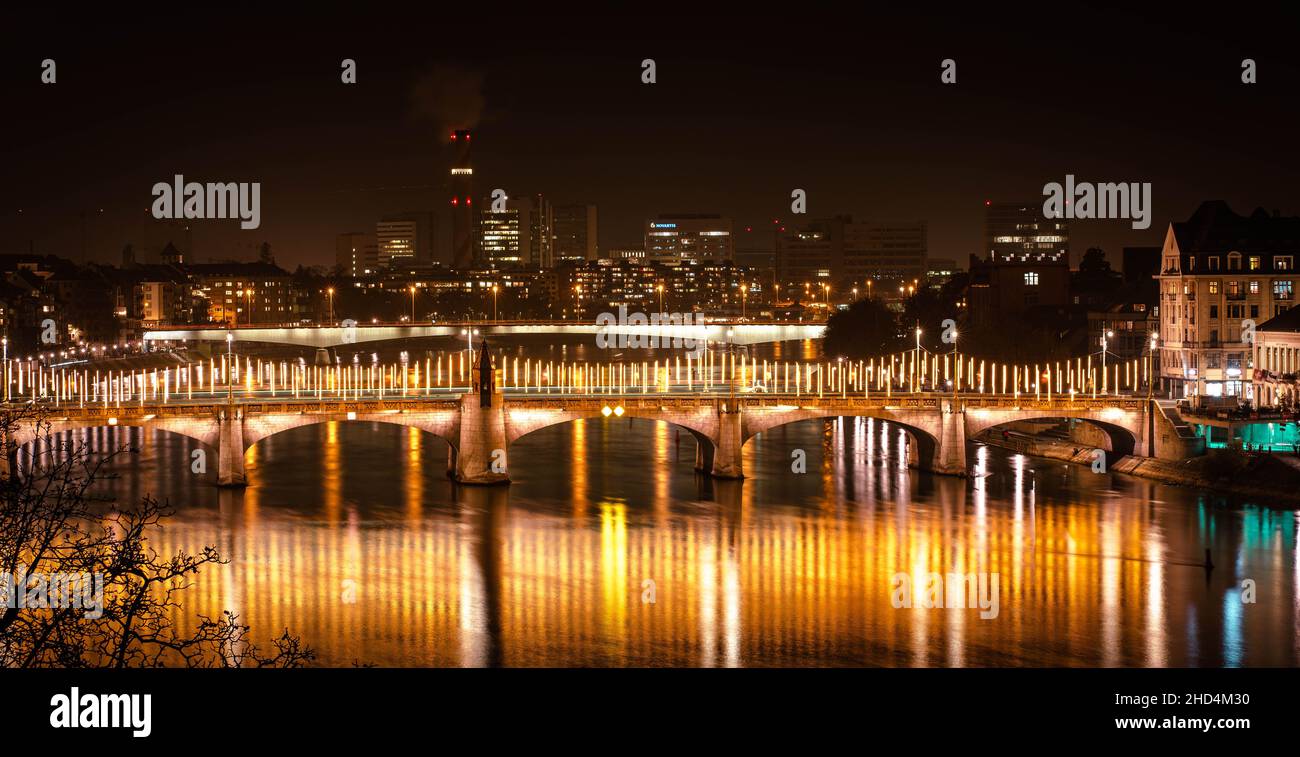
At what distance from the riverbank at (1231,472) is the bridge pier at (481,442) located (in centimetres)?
3030

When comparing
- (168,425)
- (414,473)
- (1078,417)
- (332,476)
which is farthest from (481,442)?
(1078,417)

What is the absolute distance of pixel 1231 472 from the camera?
63.6 meters

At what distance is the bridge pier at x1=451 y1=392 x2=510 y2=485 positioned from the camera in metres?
66.7

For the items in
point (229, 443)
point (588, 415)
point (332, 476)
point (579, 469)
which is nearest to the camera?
point (229, 443)

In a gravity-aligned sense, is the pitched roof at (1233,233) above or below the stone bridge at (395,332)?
above

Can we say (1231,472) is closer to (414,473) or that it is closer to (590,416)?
(590,416)

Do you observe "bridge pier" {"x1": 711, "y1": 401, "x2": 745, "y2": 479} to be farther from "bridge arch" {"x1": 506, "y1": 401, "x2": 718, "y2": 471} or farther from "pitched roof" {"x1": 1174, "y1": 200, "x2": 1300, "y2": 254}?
"pitched roof" {"x1": 1174, "y1": 200, "x2": 1300, "y2": 254}

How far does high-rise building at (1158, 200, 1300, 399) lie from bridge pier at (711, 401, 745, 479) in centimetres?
2701

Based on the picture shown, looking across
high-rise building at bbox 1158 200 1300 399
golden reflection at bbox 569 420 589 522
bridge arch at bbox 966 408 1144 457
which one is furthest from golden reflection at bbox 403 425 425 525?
high-rise building at bbox 1158 200 1300 399

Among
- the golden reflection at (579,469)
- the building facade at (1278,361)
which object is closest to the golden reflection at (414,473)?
the golden reflection at (579,469)

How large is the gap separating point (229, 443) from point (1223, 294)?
5532 centimetres

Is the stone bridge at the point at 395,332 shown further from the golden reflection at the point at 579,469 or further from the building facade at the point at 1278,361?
the building facade at the point at 1278,361

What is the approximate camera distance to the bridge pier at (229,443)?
214 ft
